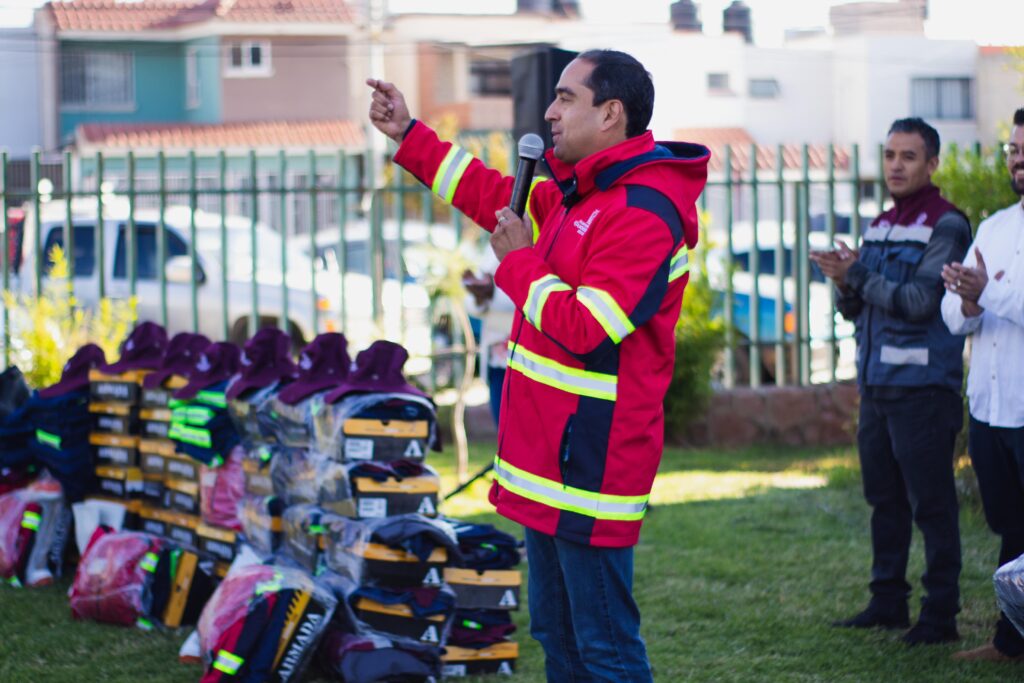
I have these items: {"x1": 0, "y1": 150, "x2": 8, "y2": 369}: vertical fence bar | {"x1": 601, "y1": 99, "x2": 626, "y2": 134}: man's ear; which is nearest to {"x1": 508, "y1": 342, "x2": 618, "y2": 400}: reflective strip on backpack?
{"x1": 601, "y1": 99, "x2": 626, "y2": 134}: man's ear

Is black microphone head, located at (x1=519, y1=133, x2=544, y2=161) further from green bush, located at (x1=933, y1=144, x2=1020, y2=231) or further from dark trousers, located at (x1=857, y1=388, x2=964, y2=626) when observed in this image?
green bush, located at (x1=933, y1=144, x2=1020, y2=231)

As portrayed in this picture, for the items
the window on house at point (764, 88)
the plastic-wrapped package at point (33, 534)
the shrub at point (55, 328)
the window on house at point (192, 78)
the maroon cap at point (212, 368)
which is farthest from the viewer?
the window on house at point (764, 88)

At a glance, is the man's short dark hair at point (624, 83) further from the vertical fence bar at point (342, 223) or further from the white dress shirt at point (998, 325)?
the vertical fence bar at point (342, 223)

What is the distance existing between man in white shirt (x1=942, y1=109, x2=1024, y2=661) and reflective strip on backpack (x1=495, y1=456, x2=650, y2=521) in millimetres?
1913

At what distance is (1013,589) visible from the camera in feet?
13.5

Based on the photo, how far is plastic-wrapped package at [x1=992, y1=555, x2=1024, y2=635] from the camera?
4098mm

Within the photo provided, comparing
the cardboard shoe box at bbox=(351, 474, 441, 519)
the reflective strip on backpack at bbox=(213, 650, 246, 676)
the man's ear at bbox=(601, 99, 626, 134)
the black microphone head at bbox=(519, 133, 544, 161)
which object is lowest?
the reflective strip on backpack at bbox=(213, 650, 246, 676)

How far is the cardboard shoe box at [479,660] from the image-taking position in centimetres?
534

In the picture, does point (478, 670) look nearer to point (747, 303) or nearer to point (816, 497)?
point (816, 497)

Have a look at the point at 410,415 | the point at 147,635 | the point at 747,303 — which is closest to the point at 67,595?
the point at 147,635

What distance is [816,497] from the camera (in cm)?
888

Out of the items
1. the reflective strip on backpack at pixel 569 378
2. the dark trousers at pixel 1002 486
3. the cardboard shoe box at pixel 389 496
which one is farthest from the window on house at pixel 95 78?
the reflective strip on backpack at pixel 569 378

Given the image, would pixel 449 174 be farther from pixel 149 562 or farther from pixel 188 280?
pixel 188 280

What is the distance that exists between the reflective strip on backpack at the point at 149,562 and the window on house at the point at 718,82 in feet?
126
